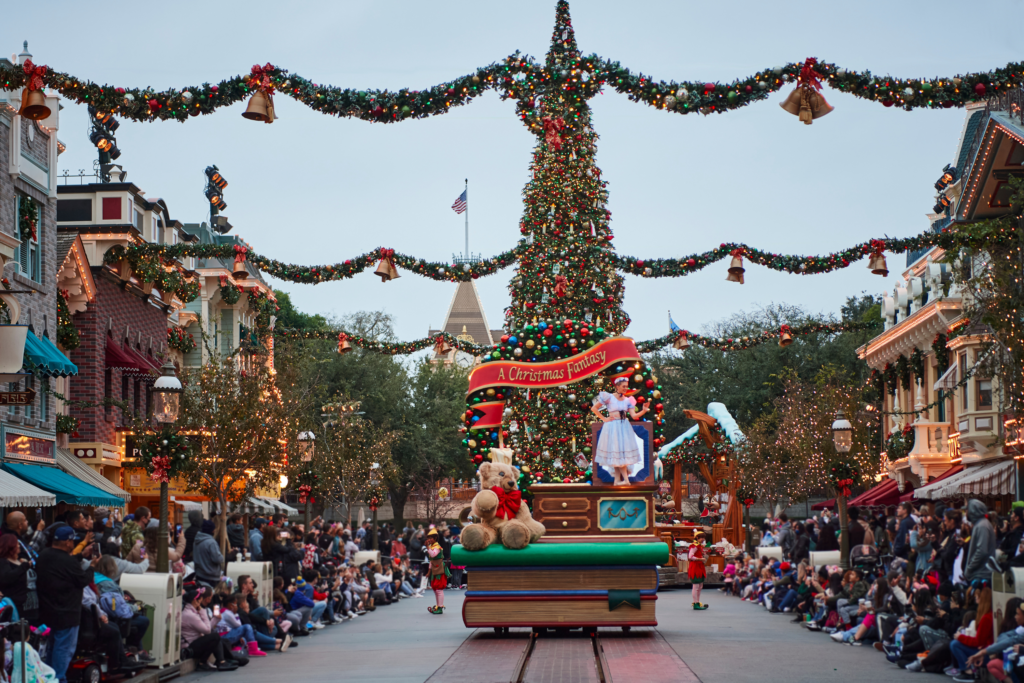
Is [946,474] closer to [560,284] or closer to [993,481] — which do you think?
[993,481]

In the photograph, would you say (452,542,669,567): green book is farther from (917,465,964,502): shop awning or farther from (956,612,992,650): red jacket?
(917,465,964,502): shop awning

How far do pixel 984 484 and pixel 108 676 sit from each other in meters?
24.0

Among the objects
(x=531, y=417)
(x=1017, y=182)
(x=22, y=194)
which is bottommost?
(x=531, y=417)

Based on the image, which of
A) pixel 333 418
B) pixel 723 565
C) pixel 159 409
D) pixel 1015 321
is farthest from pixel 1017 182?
pixel 333 418

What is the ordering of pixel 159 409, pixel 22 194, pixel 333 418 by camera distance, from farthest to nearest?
pixel 333 418 < pixel 22 194 < pixel 159 409

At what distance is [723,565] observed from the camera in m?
35.9

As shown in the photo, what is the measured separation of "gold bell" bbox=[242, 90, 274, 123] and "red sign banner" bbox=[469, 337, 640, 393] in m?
8.73

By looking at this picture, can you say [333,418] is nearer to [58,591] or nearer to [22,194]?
[22,194]

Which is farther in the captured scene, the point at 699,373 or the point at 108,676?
the point at 699,373

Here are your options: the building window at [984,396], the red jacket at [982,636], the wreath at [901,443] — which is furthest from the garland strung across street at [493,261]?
the wreath at [901,443]

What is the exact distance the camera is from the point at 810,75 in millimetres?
14641

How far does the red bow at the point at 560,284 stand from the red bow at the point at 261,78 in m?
15.4

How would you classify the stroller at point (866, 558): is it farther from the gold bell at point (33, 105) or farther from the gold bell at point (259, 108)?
the gold bell at point (33, 105)

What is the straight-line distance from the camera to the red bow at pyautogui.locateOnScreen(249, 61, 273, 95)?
47.2 feet
